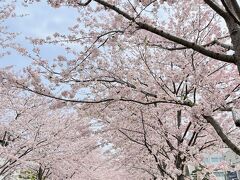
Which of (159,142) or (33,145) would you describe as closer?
(159,142)

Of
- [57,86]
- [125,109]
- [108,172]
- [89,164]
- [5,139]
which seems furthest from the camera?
[108,172]

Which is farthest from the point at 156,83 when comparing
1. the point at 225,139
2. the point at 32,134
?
the point at 32,134

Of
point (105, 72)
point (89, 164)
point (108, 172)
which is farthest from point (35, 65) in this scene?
point (108, 172)

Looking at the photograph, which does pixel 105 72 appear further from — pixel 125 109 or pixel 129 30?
pixel 129 30

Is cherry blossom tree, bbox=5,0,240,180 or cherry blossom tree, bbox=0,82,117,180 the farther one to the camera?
cherry blossom tree, bbox=0,82,117,180

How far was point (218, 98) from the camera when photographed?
6.61 m

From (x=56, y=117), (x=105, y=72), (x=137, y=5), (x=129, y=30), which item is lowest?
(x=129, y=30)

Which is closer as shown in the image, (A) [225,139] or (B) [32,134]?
(A) [225,139]

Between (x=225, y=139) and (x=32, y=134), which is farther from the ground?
(x=32, y=134)

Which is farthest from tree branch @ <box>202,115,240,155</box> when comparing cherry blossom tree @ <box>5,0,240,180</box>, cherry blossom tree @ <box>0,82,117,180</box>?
cherry blossom tree @ <box>0,82,117,180</box>

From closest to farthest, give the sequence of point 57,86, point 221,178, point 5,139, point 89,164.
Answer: point 57,86
point 5,139
point 89,164
point 221,178

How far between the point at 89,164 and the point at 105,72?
2064 cm

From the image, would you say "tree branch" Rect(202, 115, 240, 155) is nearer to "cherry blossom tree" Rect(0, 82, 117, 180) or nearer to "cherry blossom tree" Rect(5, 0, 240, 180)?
Result: "cherry blossom tree" Rect(5, 0, 240, 180)

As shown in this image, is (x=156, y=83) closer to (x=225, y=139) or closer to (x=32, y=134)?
(x=225, y=139)
